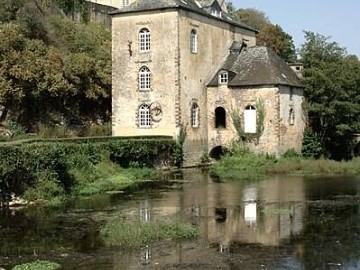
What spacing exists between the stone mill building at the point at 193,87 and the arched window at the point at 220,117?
64 mm

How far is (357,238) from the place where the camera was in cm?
1683

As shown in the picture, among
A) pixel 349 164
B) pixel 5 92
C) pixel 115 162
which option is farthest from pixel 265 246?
pixel 5 92

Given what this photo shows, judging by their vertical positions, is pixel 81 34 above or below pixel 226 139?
above

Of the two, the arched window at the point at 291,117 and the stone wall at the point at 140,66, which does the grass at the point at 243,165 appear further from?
the stone wall at the point at 140,66

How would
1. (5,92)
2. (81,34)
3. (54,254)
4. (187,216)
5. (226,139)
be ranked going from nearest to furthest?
(54,254), (187,216), (5,92), (226,139), (81,34)

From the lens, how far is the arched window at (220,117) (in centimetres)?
4169

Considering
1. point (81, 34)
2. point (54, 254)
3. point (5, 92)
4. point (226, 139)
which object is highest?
point (81, 34)

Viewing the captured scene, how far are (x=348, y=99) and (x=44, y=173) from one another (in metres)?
22.2

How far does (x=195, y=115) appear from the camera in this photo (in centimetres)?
4106

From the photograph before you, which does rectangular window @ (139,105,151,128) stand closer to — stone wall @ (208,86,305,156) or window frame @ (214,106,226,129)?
stone wall @ (208,86,305,156)

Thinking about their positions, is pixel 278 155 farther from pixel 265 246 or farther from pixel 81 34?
pixel 265 246

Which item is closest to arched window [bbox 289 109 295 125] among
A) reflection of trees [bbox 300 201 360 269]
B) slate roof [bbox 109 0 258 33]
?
slate roof [bbox 109 0 258 33]

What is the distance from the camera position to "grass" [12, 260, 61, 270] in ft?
45.2

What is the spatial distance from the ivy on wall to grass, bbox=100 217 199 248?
2135cm
